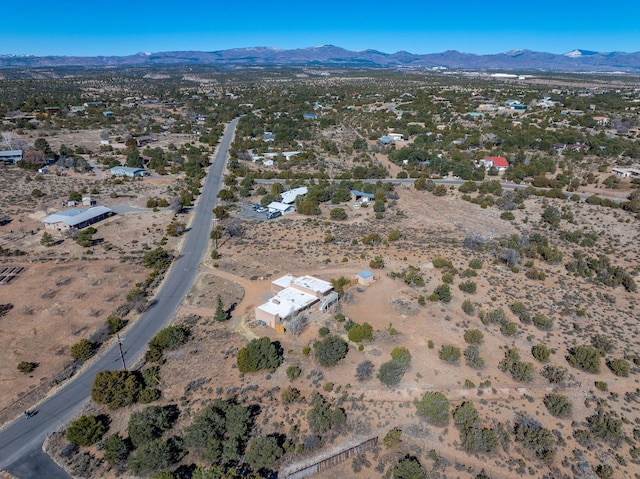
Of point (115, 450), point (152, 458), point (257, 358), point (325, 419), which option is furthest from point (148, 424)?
point (325, 419)

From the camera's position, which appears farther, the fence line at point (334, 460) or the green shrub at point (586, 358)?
the green shrub at point (586, 358)

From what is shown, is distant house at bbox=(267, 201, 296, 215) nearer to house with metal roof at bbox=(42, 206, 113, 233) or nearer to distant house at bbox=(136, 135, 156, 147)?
house with metal roof at bbox=(42, 206, 113, 233)

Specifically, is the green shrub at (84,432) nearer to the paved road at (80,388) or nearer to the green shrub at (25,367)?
the paved road at (80,388)

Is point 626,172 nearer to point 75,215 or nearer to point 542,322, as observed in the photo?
point 542,322

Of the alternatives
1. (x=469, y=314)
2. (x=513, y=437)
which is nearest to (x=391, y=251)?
(x=469, y=314)

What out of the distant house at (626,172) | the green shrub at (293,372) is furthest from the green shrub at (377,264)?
the distant house at (626,172)

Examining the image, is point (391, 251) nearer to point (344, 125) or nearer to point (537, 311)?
point (537, 311)
